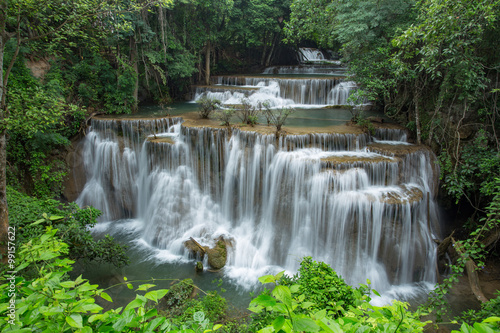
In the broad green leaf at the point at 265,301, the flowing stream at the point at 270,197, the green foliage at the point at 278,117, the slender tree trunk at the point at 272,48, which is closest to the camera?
the broad green leaf at the point at 265,301

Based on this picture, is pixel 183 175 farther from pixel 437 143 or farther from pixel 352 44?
pixel 437 143

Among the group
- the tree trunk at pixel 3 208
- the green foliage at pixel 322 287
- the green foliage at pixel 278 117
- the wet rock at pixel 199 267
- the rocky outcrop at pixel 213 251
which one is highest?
the green foliage at pixel 278 117

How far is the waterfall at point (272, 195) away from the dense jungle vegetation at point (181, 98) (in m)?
1.05

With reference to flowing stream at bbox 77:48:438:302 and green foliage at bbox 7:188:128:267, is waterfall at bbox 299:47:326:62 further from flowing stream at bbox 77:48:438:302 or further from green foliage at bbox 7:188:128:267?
green foliage at bbox 7:188:128:267

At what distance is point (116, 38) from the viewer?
1211cm

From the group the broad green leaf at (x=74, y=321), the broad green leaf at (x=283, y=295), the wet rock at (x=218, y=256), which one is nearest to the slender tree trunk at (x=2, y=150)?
the broad green leaf at (x=74, y=321)

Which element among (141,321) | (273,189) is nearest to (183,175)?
(273,189)

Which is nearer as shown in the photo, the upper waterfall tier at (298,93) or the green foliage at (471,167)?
the green foliage at (471,167)

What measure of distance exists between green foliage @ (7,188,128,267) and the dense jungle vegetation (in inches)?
1.4

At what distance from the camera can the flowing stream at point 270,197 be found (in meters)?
7.38

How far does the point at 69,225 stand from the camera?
5957 mm

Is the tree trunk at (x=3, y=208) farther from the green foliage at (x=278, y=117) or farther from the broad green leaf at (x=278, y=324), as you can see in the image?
the green foliage at (x=278, y=117)

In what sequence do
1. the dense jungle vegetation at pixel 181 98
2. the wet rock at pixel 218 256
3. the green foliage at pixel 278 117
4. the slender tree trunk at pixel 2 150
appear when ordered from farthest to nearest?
the green foliage at pixel 278 117
the wet rock at pixel 218 256
the slender tree trunk at pixel 2 150
the dense jungle vegetation at pixel 181 98

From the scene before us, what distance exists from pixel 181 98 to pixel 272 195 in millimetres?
11096
